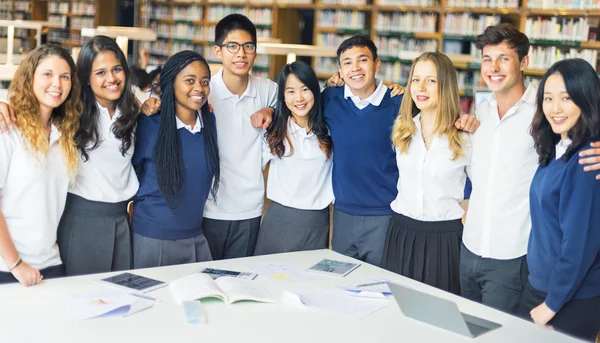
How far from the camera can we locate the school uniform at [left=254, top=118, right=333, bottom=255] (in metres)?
3.17

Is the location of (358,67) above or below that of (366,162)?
above

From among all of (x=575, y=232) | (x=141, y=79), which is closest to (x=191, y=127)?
(x=575, y=232)

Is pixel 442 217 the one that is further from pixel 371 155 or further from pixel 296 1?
pixel 296 1

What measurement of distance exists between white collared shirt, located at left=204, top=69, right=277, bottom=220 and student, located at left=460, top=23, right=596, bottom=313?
0.97 m

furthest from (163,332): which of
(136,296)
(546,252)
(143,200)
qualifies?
(546,252)

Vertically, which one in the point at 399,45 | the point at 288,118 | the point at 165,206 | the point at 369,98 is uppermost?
the point at 399,45

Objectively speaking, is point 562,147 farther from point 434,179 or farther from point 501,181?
point 434,179

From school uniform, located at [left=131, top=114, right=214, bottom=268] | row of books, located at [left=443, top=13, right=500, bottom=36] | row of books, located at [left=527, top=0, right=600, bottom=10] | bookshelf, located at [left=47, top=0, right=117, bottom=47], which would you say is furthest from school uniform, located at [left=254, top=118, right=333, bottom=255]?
bookshelf, located at [left=47, top=0, right=117, bottom=47]

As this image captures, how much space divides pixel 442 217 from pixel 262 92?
104 centimetres

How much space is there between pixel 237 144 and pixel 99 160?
25.8 inches

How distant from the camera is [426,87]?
290 centimetres

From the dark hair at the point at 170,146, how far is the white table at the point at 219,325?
0.60 m

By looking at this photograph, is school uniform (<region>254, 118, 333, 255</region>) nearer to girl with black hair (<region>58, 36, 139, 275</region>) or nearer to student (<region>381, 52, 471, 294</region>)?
student (<region>381, 52, 471, 294</region>)

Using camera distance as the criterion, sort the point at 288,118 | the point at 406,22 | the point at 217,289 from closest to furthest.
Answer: the point at 217,289, the point at 288,118, the point at 406,22
